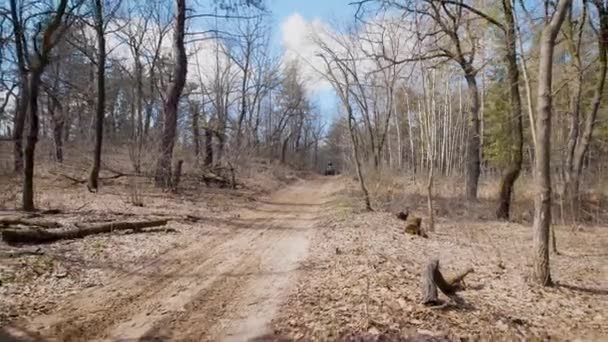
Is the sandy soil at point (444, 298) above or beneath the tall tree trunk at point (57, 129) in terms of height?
beneath

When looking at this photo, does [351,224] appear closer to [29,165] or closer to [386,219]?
[386,219]

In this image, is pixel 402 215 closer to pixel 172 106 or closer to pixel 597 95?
pixel 597 95

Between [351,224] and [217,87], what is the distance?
83.5 ft

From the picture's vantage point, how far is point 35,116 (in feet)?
34.9

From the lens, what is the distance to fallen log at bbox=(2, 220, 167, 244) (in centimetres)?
700

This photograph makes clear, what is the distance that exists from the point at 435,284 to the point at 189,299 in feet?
10.0

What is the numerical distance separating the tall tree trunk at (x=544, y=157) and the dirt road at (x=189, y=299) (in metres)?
3.73

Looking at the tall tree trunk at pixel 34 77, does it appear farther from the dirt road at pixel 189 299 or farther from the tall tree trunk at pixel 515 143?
the tall tree trunk at pixel 515 143

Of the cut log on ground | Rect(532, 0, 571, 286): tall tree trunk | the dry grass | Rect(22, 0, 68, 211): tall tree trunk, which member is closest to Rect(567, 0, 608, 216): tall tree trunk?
the dry grass

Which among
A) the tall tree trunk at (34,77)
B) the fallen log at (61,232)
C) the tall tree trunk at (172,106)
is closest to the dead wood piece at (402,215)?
the fallen log at (61,232)

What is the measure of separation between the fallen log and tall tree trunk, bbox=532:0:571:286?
7782 mm

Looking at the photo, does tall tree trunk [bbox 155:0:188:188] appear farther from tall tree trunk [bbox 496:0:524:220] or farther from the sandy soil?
tall tree trunk [bbox 496:0:524:220]

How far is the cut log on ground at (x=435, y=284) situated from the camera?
4746 mm

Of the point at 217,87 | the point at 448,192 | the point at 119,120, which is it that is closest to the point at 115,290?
the point at 448,192
